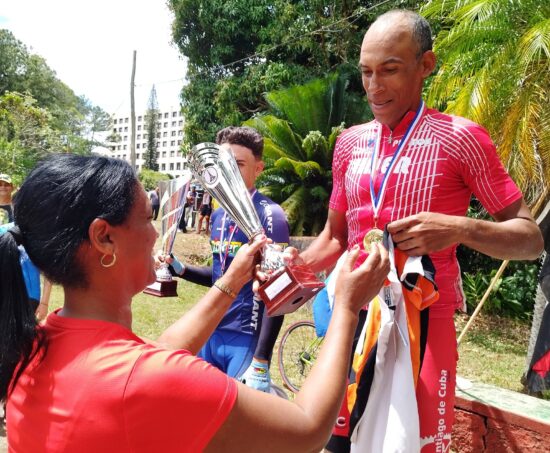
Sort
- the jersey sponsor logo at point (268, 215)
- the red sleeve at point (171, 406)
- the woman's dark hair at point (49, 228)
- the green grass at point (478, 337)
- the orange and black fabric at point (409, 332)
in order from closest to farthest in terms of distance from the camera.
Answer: the red sleeve at point (171, 406)
the woman's dark hair at point (49, 228)
the orange and black fabric at point (409, 332)
the jersey sponsor logo at point (268, 215)
the green grass at point (478, 337)

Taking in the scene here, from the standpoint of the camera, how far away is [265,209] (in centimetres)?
313

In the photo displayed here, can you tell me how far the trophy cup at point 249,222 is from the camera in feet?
6.66

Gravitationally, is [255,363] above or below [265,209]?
below

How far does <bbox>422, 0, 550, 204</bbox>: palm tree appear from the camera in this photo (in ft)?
20.3

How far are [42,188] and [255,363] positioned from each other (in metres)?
1.83

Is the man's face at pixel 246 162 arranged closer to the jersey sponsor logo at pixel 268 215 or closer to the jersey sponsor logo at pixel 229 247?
the jersey sponsor logo at pixel 268 215

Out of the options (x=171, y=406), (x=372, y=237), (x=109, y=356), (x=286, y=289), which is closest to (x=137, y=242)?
(x=109, y=356)

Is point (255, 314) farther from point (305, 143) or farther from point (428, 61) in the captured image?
Answer: point (305, 143)

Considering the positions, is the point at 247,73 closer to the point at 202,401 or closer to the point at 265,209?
the point at 265,209

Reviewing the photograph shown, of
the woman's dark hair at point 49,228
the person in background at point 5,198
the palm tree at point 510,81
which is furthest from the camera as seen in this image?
the palm tree at point 510,81

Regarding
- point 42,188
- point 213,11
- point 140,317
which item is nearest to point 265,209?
point 42,188

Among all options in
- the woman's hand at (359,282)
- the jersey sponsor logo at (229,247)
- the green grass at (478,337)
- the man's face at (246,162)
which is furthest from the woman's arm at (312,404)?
the green grass at (478,337)

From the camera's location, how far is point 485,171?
1944mm

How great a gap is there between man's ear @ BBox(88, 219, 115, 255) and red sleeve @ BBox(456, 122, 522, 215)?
125 centimetres
